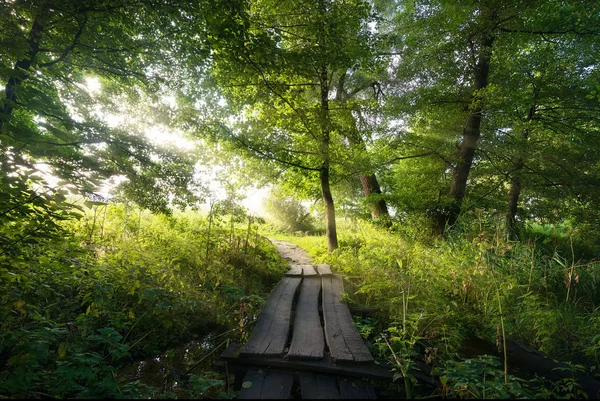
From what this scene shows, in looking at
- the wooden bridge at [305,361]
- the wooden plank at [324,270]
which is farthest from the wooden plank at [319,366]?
the wooden plank at [324,270]

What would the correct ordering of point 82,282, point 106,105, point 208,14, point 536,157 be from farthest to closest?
point 536,157 < point 106,105 < point 82,282 < point 208,14

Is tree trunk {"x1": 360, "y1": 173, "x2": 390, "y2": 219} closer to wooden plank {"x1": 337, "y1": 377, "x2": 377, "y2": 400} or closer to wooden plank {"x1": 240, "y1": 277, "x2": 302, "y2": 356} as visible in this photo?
wooden plank {"x1": 240, "y1": 277, "x2": 302, "y2": 356}

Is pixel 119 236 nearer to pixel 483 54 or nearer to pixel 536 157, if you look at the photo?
pixel 483 54

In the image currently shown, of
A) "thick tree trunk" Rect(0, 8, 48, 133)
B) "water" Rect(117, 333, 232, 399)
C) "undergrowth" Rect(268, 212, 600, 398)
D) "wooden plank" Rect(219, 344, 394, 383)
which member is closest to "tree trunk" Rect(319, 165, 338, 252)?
"undergrowth" Rect(268, 212, 600, 398)

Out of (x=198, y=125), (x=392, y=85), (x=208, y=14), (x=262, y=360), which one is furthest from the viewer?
(x=392, y=85)

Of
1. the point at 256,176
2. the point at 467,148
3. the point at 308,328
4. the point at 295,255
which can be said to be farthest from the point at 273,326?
the point at 467,148

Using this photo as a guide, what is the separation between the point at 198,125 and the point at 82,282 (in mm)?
3474

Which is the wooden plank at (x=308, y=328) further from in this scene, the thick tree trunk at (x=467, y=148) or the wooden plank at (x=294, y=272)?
the thick tree trunk at (x=467, y=148)

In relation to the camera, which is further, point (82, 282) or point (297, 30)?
point (297, 30)

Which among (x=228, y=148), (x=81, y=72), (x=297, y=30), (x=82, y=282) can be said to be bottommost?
(x=82, y=282)

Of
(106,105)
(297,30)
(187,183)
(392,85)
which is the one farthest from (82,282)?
(392,85)

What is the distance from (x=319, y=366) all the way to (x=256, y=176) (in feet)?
19.8

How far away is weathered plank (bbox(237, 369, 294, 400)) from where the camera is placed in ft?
8.04

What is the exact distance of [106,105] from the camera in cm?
464
